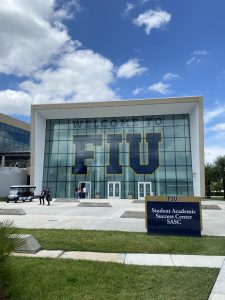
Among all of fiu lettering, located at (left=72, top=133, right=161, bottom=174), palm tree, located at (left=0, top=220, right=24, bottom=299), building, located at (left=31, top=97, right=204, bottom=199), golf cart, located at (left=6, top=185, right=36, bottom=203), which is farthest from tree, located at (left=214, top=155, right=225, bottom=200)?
palm tree, located at (left=0, top=220, right=24, bottom=299)

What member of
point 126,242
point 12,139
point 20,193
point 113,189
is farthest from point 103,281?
point 12,139

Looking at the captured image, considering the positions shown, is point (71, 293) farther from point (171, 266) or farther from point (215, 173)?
point (215, 173)

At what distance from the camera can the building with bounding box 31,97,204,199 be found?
45.0 m

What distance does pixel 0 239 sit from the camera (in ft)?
15.4

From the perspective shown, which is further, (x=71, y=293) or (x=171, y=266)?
(x=171, y=266)

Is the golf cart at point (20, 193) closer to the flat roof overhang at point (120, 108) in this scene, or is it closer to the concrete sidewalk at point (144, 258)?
the flat roof overhang at point (120, 108)

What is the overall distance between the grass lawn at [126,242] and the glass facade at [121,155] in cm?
3316

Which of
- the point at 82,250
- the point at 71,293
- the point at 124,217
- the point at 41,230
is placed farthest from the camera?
the point at 124,217

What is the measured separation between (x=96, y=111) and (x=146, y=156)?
915 cm

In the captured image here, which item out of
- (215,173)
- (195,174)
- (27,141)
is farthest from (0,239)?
(27,141)

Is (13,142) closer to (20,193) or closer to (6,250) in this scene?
(20,193)

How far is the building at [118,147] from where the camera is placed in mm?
44969

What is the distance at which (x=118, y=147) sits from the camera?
47.5 m

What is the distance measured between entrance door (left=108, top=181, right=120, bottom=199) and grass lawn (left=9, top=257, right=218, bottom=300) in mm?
37819
